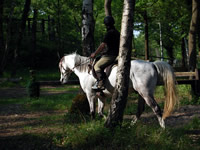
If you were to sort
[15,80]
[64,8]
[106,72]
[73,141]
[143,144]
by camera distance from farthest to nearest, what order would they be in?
[64,8], [15,80], [106,72], [73,141], [143,144]

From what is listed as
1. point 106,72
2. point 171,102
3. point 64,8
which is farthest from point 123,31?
point 64,8

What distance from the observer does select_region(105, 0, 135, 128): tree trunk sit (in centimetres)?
565

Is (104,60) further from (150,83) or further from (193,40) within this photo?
(193,40)

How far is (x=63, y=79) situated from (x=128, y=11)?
Answer: 13.5ft

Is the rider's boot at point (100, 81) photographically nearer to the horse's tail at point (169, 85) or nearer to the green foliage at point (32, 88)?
the horse's tail at point (169, 85)

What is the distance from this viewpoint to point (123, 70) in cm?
573

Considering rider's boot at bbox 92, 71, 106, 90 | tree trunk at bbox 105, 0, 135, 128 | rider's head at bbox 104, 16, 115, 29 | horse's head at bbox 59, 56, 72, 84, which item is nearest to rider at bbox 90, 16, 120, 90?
rider's boot at bbox 92, 71, 106, 90

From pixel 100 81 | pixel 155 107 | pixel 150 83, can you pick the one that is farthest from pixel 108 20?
pixel 155 107

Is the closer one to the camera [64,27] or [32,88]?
[32,88]

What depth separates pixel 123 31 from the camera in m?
5.71

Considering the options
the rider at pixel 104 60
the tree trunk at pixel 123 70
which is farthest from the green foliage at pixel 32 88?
the tree trunk at pixel 123 70

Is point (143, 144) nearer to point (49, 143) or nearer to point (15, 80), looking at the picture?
point (49, 143)

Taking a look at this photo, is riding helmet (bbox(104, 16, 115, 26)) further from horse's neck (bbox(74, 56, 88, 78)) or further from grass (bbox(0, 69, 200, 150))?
grass (bbox(0, 69, 200, 150))

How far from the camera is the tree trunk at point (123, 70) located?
18.5 feet
